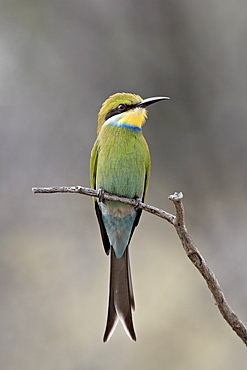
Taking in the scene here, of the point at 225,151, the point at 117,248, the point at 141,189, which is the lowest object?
the point at 117,248

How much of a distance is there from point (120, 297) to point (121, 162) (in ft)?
1.28

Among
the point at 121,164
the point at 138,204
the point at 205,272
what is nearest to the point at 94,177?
the point at 121,164

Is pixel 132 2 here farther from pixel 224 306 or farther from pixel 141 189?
pixel 224 306

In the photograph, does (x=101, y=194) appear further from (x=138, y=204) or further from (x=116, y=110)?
(x=116, y=110)

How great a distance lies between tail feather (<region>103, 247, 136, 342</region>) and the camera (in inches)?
55.8

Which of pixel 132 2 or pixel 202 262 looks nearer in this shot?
pixel 202 262

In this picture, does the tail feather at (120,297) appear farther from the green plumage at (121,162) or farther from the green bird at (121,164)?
the green plumage at (121,162)

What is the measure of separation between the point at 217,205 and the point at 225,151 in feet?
0.93

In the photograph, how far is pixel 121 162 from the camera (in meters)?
1.49

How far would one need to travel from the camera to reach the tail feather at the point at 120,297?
4.65 ft

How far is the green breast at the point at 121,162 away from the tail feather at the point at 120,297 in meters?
0.22

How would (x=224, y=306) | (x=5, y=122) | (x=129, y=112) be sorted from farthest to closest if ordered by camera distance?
(x=5, y=122)
(x=129, y=112)
(x=224, y=306)

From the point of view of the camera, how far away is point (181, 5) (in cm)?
261

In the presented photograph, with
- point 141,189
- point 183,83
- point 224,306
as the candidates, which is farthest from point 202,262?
point 183,83
